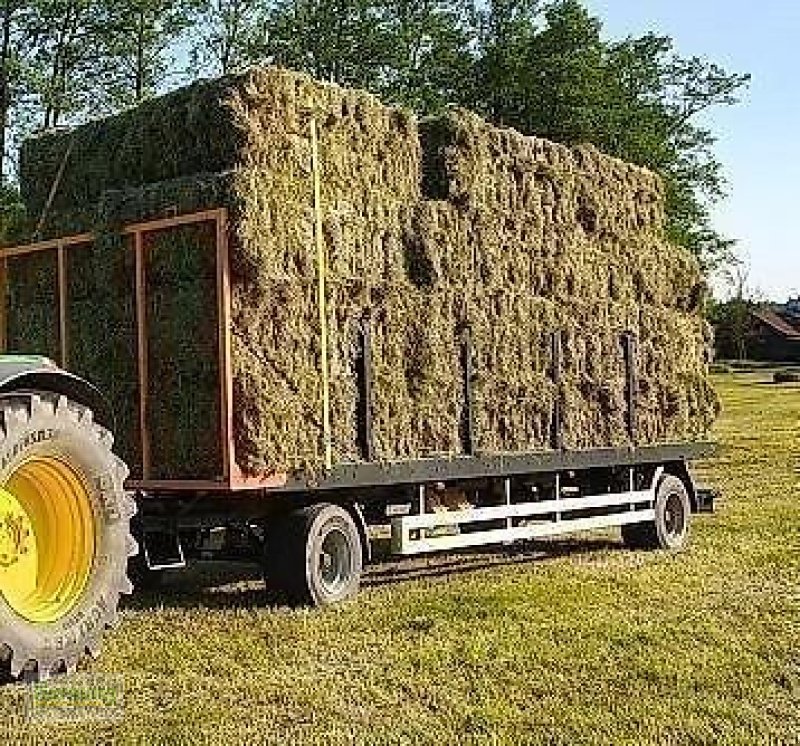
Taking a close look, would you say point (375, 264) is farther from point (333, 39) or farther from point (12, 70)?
point (333, 39)

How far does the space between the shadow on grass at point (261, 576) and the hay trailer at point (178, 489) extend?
282mm

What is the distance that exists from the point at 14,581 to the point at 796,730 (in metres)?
4.08

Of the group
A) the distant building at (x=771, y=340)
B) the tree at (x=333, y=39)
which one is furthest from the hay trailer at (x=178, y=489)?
the distant building at (x=771, y=340)

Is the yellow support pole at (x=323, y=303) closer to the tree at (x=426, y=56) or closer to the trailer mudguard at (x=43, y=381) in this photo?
the trailer mudguard at (x=43, y=381)

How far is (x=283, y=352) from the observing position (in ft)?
33.9

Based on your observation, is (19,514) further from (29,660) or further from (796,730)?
(796,730)

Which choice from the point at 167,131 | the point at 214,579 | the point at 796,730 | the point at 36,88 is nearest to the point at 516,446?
the point at 214,579

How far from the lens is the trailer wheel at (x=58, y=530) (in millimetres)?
7230

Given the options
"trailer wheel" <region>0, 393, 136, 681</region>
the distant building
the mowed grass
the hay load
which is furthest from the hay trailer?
the distant building

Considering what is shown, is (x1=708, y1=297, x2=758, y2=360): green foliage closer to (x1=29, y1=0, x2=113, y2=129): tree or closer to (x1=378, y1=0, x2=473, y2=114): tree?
(x1=378, y1=0, x2=473, y2=114): tree

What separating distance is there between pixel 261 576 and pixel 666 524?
486 cm

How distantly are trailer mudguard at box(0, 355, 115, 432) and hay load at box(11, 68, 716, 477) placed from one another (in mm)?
2065

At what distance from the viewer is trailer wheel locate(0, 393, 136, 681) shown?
7.23 meters

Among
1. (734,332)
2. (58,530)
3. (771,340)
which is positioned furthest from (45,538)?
(771,340)
